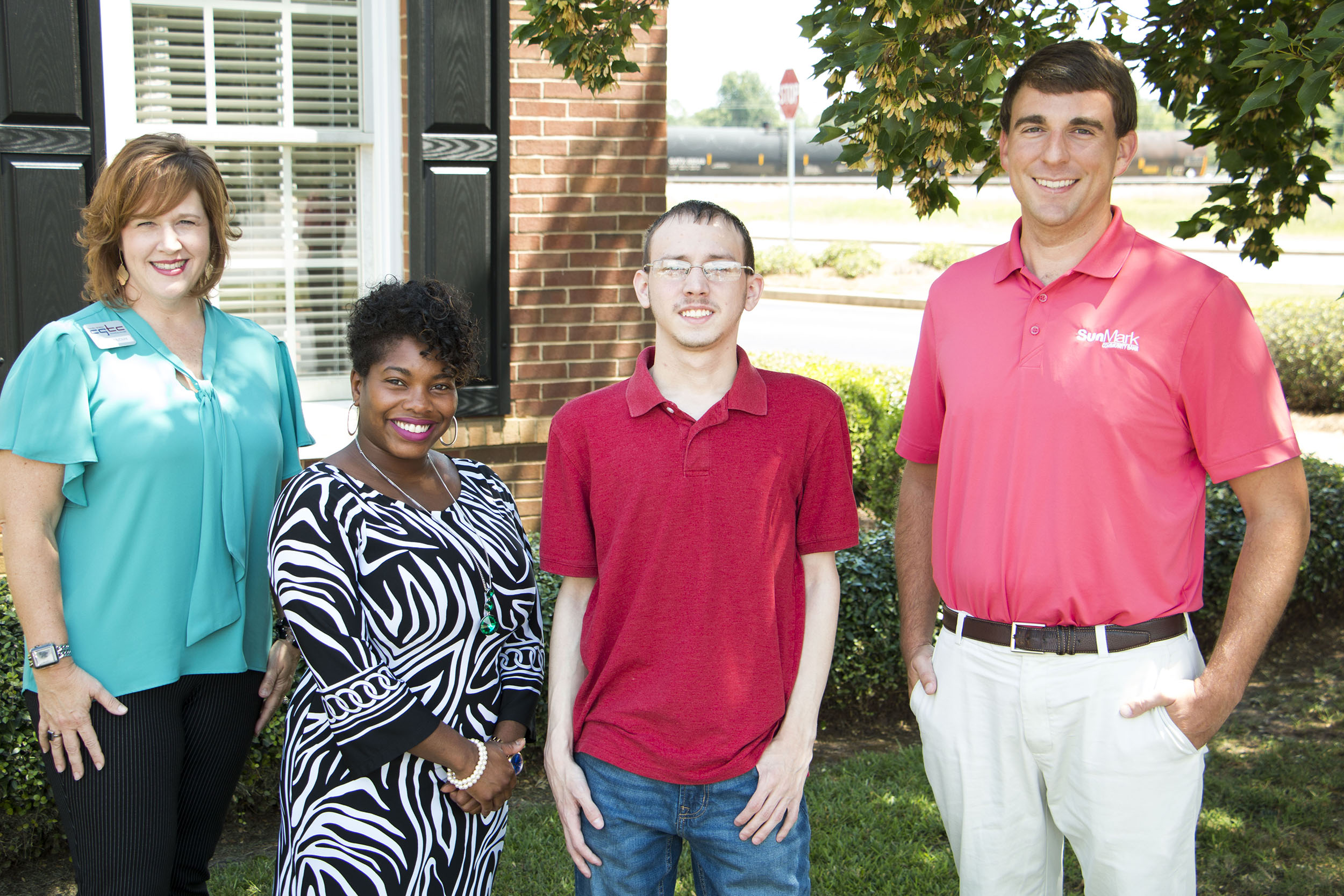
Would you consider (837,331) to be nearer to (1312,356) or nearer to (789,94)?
(1312,356)

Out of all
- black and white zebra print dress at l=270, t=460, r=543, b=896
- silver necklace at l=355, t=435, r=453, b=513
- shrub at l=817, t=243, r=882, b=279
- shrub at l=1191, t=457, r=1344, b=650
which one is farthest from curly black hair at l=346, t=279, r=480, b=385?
shrub at l=817, t=243, r=882, b=279

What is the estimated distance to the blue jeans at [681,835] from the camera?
7.28ft

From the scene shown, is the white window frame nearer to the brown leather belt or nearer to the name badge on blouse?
the name badge on blouse

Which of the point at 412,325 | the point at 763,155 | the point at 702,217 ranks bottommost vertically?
the point at 412,325

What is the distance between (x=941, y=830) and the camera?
4.20m

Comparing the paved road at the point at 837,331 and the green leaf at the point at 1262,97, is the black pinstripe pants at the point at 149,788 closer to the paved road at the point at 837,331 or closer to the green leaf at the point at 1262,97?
the green leaf at the point at 1262,97

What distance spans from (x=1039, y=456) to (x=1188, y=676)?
56 centimetres

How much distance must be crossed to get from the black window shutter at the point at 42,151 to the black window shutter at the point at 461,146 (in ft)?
4.21

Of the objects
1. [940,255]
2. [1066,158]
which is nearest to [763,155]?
[940,255]

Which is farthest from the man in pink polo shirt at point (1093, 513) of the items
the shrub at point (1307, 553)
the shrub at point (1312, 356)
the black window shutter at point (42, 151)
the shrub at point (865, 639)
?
the shrub at point (1312, 356)

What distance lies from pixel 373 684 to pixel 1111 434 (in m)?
1.56

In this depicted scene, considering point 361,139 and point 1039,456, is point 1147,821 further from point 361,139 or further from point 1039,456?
point 361,139

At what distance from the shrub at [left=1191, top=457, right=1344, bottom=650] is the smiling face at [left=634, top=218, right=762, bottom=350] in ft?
14.0

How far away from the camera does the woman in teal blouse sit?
2.39 meters
